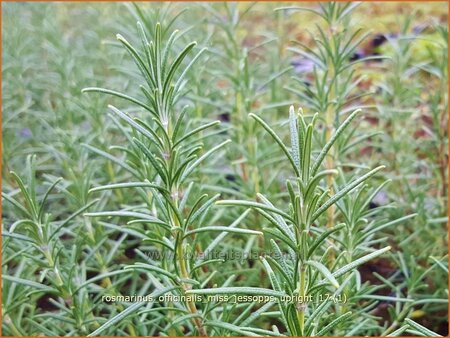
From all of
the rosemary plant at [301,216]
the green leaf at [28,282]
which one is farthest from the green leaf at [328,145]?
the green leaf at [28,282]

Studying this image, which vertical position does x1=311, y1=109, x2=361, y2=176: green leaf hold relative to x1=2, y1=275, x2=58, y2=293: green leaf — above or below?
above

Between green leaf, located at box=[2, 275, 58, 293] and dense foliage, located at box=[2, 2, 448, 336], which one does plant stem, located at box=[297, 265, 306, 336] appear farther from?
green leaf, located at box=[2, 275, 58, 293]

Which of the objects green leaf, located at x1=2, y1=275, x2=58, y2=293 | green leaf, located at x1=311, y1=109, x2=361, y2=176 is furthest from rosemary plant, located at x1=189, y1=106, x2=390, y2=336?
green leaf, located at x1=2, y1=275, x2=58, y2=293

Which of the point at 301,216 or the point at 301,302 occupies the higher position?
the point at 301,216

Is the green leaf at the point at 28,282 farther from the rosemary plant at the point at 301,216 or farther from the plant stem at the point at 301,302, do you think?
the plant stem at the point at 301,302

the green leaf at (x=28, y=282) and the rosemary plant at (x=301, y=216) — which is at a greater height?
the rosemary plant at (x=301, y=216)

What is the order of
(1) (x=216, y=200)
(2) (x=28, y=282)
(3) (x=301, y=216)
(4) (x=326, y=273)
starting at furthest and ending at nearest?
(1) (x=216, y=200) < (2) (x=28, y=282) < (3) (x=301, y=216) < (4) (x=326, y=273)

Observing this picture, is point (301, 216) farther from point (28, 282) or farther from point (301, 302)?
point (28, 282)

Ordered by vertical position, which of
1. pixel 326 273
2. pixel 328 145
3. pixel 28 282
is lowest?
pixel 28 282

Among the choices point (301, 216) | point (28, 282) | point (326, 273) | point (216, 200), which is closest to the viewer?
point (326, 273)

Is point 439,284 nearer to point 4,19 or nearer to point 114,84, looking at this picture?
point 114,84

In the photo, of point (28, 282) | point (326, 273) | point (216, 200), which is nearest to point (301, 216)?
point (326, 273)

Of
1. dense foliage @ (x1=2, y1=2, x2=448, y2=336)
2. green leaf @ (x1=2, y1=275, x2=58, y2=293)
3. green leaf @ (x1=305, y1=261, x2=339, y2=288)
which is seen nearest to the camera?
green leaf @ (x1=305, y1=261, x2=339, y2=288)

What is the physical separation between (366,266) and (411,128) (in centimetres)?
90
